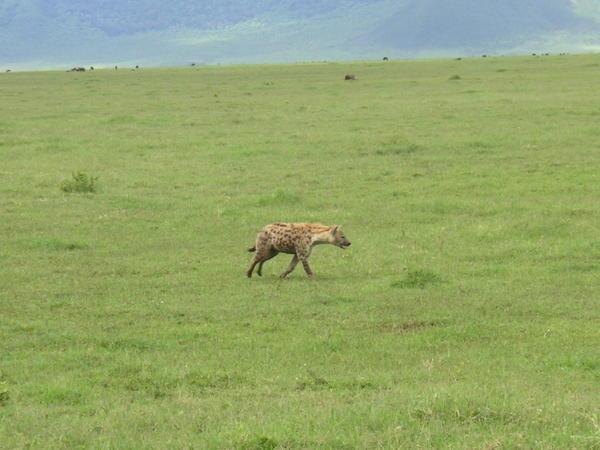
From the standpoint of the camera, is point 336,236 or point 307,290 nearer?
point 307,290

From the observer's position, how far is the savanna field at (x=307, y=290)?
9.00 metres

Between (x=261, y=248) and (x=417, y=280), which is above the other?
(x=261, y=248)

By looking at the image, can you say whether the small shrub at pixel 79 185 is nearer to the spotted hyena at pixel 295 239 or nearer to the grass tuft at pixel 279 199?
the grass tuft at pixel 279 199

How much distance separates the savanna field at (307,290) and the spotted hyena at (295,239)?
441mm

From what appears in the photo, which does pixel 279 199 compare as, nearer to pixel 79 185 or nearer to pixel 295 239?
pixel 79 185

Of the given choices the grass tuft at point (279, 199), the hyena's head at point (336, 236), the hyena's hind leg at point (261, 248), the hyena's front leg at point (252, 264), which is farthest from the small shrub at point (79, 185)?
the hyena's head at point (336, 236)

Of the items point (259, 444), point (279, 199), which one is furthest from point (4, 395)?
point (279, 199)

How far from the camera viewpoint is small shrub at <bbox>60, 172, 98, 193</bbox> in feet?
78.0

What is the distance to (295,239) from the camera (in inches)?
620

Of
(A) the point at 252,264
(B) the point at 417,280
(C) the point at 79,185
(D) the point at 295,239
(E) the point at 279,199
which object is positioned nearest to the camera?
(B) the point at 417,280

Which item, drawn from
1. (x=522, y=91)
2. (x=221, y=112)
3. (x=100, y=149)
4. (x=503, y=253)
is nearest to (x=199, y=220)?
(x=503, y=253)

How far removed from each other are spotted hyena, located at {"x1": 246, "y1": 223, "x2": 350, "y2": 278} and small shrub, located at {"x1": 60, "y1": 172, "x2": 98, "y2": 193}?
28.8ft

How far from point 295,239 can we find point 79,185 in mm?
9175

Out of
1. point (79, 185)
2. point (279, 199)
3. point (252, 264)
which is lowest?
point (279, 199)
